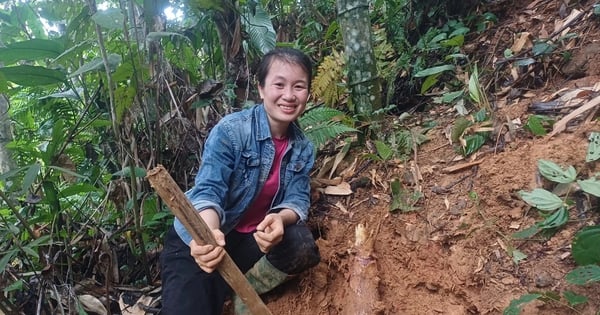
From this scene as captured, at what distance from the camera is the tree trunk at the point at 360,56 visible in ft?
8.34

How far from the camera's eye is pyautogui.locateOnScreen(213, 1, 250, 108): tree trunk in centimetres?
272

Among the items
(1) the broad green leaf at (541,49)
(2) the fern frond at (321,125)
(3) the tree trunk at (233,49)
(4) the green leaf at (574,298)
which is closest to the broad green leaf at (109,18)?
(3) the tree trunk at (233,49)

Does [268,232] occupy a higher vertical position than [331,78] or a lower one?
lower

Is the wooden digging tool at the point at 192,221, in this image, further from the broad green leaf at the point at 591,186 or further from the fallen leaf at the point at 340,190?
the broad green leaf at the point at 591,186

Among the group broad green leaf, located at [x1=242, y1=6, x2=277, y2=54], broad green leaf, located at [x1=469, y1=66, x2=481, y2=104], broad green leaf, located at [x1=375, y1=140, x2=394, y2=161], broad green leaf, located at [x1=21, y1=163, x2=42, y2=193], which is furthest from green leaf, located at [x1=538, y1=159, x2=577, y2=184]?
broad green leaf, located at [x1=21, y1=163, x2=42, y2=193]

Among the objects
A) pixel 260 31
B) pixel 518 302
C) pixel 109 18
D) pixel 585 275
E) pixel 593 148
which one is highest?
pixel 109 18

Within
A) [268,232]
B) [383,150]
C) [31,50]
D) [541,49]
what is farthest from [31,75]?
[541,49]

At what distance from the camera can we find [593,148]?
1.82 metres

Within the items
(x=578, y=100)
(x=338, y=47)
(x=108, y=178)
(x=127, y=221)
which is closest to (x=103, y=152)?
(x=108, y=178)

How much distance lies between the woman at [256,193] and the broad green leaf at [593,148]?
1.21 m

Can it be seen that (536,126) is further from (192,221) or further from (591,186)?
(192,221)

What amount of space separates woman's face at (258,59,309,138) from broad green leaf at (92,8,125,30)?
713 millimetres

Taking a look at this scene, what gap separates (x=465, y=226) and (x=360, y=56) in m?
1.14

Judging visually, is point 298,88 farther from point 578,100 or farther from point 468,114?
point 578,100
